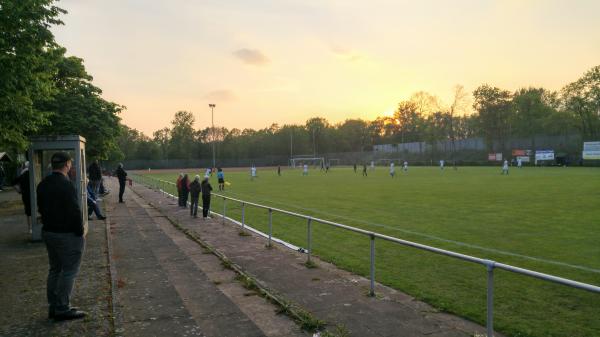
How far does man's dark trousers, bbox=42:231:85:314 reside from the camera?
5.14 meters

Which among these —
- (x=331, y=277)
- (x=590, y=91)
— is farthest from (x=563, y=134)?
(x=331, y=277)

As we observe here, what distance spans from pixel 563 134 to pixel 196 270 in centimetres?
8443

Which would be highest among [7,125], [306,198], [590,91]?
[590,91]

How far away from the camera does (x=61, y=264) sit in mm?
5199

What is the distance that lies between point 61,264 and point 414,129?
11995cm

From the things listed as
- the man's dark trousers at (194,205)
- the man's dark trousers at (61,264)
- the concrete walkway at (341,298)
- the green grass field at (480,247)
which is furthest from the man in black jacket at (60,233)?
the man's dark trousers at (194,205)

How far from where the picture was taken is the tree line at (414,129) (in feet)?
253

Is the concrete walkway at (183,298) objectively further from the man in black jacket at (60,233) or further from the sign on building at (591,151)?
the sign on building at (591,151)

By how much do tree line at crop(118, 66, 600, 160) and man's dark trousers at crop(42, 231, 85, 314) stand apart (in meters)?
69.0

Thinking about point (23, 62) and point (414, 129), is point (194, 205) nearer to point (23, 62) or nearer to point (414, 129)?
point (23, 62)

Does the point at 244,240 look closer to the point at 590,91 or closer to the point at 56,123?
the point at 56,123

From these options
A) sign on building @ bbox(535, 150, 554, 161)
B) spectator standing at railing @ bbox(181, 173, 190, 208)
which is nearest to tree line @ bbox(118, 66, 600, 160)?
sign on building @ bbox(535, 150, 554, 161)

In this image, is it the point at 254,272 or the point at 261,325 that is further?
the point at 254,272

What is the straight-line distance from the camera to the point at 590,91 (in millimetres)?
74062
